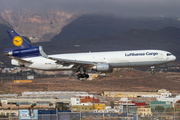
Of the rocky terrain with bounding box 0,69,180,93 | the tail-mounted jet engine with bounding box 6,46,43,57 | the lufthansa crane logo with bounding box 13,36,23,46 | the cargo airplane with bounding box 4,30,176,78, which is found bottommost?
the rocky terrain with bounding box 0,69,180,93

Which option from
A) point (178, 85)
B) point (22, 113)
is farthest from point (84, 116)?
point (178, 85)

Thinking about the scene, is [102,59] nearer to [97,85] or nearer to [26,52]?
[26,52]

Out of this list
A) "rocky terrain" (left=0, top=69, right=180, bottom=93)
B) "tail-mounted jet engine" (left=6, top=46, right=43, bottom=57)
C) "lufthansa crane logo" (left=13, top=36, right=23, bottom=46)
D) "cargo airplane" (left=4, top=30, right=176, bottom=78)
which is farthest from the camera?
"rocky terrain" (left=0, top=69, right=180, bottom=93)

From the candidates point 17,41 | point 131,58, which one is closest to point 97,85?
point 17,41

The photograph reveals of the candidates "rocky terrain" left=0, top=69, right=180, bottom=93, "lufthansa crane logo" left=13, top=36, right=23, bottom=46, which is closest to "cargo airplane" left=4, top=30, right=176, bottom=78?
"lufthansa crane logo" left=13, top=36, right=23, bottom=46

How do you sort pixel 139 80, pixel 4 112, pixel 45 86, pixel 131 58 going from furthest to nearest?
pixel 139 80, pixel 45 86, pixel 131 58, pixel 4 112

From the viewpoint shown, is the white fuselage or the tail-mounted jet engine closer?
the white fuselage

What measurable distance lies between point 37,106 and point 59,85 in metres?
40.5

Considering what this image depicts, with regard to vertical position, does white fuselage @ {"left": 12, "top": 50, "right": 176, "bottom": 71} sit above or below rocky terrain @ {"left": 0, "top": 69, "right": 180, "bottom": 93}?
above

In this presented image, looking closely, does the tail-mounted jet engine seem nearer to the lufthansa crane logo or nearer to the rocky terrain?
the lufthansa crane logo

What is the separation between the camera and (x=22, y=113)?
120 ft

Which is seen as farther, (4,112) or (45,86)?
(45,86)

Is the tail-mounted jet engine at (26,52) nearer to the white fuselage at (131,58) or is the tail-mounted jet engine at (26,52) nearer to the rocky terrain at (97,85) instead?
the white fuselage at (131,58)

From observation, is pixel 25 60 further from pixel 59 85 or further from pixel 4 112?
pixel 59 85
